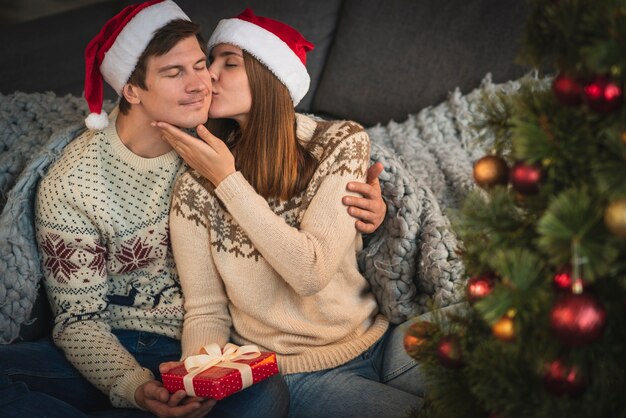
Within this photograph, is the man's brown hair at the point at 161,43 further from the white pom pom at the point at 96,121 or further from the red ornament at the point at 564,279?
the red ornament at the point at 564,279

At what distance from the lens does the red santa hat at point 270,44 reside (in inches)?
58.4

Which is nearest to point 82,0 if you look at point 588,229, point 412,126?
point 412,126

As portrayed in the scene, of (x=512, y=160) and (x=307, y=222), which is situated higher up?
(x=512, y=160)

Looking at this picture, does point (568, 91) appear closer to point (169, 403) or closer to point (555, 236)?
point (555, 236)

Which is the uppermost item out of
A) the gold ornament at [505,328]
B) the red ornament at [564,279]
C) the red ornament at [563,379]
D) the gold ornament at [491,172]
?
the gold ornament at [491,172]

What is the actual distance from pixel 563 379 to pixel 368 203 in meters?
0.73

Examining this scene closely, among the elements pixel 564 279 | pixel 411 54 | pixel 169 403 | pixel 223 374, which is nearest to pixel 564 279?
pixel 564 279

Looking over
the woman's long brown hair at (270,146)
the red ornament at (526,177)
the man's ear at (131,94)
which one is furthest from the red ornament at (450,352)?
the man's ear at (131,94)

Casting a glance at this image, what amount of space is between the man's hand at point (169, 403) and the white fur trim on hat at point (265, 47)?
67cm

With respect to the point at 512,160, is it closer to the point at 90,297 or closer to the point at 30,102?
the point at 90,297

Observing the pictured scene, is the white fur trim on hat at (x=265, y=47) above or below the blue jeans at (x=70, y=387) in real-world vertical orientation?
above

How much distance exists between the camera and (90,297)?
1.46m

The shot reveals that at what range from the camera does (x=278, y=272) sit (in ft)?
4.59

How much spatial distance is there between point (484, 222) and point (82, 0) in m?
2.60
